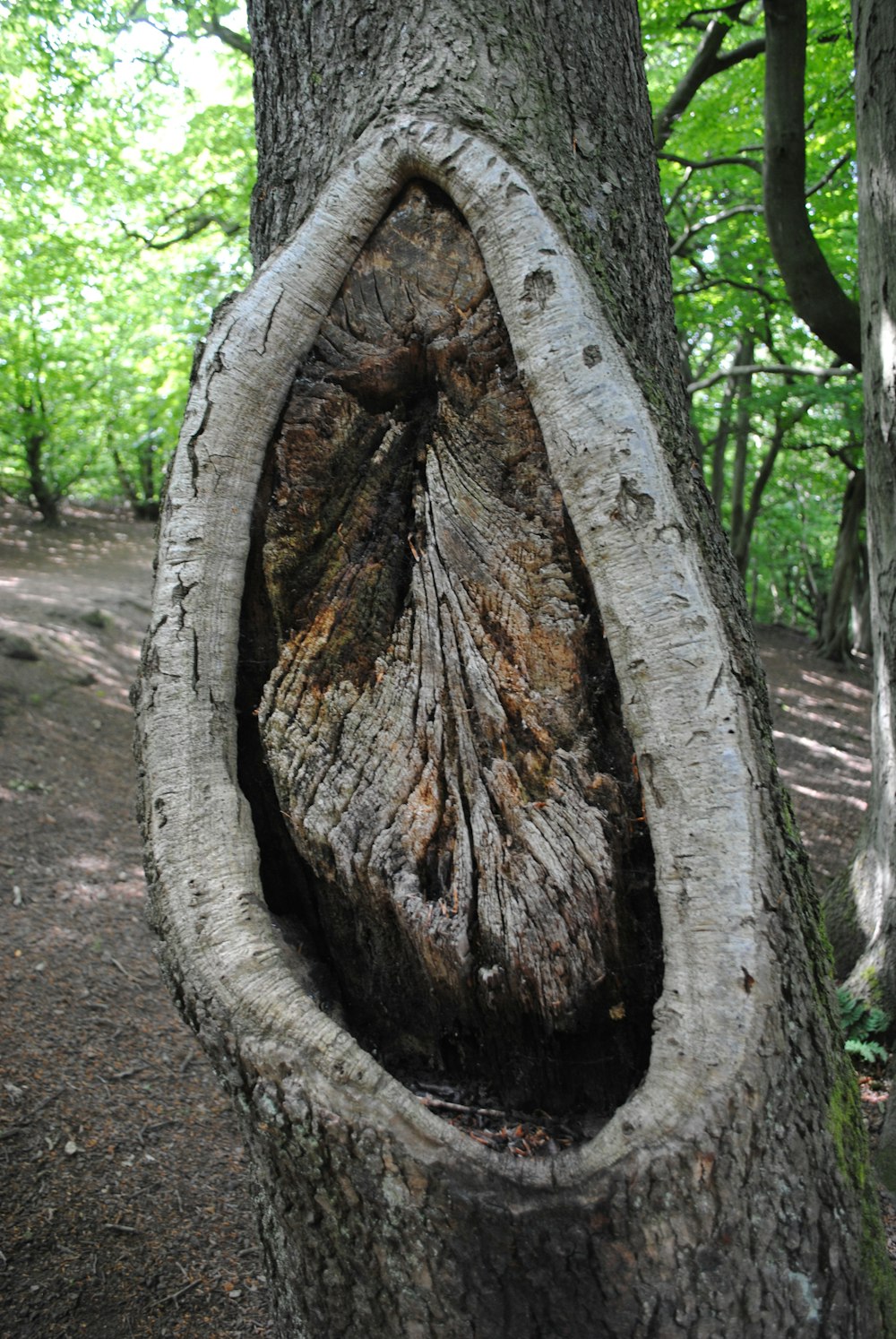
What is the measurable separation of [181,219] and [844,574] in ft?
36.2

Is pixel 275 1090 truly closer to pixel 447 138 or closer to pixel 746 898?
pixel 746 898

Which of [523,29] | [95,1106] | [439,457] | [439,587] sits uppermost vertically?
[523,29]

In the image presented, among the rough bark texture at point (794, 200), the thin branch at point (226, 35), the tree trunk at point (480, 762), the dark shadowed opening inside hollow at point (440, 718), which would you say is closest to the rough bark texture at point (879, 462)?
the rough bark texture at point (794, 200)

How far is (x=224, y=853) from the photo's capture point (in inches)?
64.6

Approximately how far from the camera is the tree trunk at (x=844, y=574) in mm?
13859

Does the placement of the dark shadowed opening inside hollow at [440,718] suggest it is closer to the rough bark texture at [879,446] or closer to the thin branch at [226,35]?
the rough bark texture at [879,446]

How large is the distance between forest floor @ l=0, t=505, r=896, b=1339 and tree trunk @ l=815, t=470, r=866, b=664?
20.6 ft

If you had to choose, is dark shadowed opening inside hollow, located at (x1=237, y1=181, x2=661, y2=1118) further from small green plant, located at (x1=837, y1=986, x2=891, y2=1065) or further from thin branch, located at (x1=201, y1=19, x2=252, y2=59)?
thin branch, located at (x1=201, y1=19, x2=252, y2=59)

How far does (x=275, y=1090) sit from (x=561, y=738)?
79cm

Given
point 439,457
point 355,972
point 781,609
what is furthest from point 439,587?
point 781,609

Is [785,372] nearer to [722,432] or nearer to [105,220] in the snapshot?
[722,432]

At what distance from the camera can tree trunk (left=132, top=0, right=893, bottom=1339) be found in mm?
1389

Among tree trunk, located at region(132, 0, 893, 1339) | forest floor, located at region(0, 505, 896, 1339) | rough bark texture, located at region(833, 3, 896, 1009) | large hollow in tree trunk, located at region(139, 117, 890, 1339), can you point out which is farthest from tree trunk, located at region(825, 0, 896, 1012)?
large hollow in tree trunk, located at region(139, 117, 890, 1339)

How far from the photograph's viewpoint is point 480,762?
5.45ft
